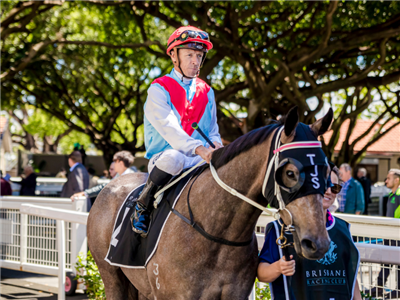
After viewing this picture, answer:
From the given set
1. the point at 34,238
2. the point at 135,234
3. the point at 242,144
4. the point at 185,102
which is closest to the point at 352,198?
the point at 34,238

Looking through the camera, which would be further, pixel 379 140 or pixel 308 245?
pixel 379 140

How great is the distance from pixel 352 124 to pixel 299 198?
50.0 ft

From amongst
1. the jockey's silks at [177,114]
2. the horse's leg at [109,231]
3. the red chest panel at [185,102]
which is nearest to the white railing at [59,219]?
the horse's leg at [109,231]

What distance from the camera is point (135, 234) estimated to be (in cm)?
300

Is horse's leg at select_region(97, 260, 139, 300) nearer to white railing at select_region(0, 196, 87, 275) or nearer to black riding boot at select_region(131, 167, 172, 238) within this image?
black riding boot at select_region(131, 167, 172, 238)

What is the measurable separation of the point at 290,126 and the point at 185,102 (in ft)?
3.66

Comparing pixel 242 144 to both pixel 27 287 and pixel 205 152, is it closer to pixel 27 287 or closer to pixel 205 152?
pixel 205 152

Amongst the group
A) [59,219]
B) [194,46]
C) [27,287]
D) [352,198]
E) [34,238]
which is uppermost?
[194,46]

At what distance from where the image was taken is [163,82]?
3.07m

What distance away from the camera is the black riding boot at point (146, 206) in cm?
287

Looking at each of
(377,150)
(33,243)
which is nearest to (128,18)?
(33,243)

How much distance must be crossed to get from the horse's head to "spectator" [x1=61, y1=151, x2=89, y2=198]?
7.61 metres

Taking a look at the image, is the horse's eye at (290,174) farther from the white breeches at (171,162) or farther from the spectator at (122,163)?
the spectator at (122,163)

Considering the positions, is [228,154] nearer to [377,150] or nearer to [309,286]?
[309,286]
